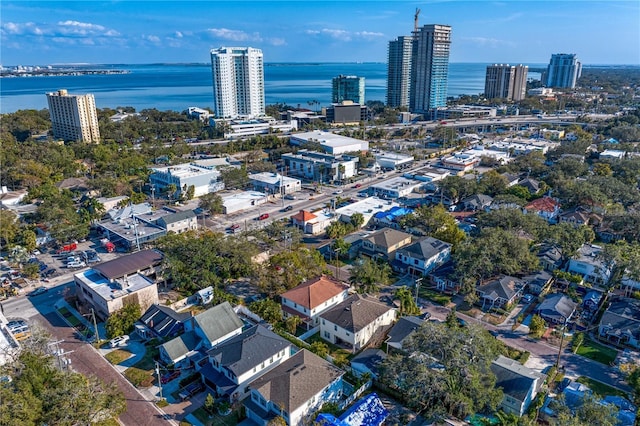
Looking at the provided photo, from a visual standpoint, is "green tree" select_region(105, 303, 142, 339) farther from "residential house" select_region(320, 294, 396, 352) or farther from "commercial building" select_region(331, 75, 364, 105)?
"commercial building" select_region(331, 75, 364, 105)

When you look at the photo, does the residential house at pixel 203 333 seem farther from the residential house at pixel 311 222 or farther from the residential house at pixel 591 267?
the residential house at pixel 591 267

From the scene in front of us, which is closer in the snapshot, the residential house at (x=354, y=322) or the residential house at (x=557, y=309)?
the residential house at (x=354, y=322)

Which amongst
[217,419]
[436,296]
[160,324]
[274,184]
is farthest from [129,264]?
[274,184]

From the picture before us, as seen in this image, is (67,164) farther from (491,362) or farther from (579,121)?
(579,121)

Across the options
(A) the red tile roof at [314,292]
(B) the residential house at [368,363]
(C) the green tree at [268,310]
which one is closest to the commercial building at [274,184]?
(A) the red tile roof at [314,292]

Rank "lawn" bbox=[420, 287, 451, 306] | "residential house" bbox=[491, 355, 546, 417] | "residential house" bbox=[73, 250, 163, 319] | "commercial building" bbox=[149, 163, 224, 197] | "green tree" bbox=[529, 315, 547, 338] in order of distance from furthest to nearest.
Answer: "commercial building" bbox=[149, 163, 224, 197], "lawn" bbox=[420, 287, 451, 306], "residential house" bbox=[73, 250, 163, 319], "green tree" bbox=[529, 315, 547, 338], "residential house" bbox=[491, 355, 546, 417]

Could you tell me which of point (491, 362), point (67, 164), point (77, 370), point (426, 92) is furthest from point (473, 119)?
point (77, 370)

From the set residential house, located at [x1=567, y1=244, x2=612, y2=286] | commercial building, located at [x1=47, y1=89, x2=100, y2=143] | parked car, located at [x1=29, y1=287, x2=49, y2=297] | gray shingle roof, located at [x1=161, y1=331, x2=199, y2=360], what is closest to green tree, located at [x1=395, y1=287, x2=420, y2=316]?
gray shingle roof, located at [x1=161, y1=331, x2=199, y2=360]
